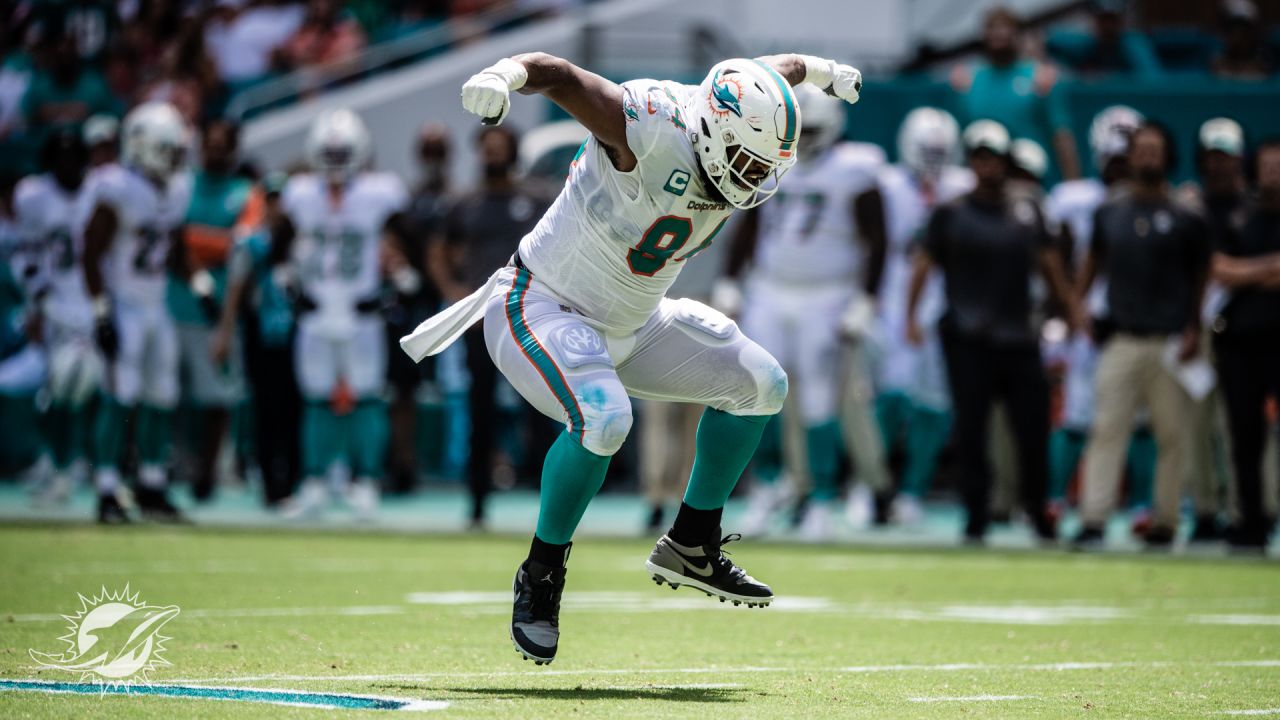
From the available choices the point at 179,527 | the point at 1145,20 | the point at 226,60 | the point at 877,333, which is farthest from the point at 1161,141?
the point at 226,60

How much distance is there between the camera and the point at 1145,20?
18469 millimetres

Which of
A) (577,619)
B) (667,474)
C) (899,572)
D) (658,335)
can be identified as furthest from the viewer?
(667,474)

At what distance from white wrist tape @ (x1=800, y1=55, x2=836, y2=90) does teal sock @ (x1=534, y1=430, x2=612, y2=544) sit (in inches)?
61.5

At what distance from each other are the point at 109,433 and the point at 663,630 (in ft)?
18.0

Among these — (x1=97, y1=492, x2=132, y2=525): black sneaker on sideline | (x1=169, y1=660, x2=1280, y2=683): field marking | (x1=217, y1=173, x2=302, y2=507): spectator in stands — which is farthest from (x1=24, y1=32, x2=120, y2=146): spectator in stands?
(x1=169, y1=660, x2=1280, y2=683): field marking

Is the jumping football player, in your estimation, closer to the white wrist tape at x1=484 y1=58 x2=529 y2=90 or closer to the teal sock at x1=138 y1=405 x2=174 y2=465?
the white wrist tape at x1=484 y1=58 x2=529 y2=90

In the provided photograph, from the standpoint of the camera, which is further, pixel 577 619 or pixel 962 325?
pixel 962 325

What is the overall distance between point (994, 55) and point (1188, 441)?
3.59 meters

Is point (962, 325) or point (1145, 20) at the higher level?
point (1145, 20)

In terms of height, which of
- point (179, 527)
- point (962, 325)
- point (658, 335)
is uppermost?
point (658, 335)

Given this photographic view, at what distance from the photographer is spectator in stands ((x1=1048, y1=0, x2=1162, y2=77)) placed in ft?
50.4

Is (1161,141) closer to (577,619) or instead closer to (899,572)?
(899,572)

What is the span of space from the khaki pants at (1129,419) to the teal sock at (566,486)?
591 cm

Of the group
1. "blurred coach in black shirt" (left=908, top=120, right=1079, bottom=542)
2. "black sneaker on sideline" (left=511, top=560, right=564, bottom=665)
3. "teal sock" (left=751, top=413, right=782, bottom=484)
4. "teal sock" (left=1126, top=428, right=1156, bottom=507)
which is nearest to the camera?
"black sneaker on sideline" (left=511, top=560, right=564, bottom=665)
